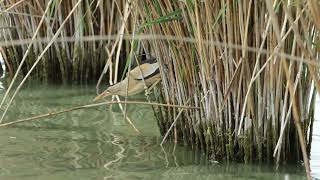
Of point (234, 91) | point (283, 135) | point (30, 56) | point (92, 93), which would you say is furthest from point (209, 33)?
point (30, 56)

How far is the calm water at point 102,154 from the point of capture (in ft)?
9.14

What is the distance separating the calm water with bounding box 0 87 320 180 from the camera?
2.79 metres

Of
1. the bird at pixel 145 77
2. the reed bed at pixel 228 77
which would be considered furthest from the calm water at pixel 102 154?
the bird at pixel 145 77

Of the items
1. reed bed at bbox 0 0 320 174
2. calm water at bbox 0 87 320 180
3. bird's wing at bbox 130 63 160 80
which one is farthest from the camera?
bird's wing at bbox 130 63 160 80

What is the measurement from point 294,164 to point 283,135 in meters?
0.16

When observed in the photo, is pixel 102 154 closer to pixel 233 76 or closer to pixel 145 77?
pixel 145 77

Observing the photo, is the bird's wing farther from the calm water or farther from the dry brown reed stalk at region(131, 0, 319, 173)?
the calm water

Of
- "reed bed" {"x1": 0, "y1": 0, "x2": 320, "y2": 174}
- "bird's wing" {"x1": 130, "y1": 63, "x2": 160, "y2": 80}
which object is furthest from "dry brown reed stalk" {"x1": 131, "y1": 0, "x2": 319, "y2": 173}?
"bird's wing" {"x1": 130, "y1": 63, "x2": 160, "y2": 80}

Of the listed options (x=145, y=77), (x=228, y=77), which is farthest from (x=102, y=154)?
(x=228, y=77)

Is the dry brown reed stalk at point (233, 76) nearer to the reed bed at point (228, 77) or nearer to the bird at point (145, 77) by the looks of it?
the reed bed at point (228, 77)

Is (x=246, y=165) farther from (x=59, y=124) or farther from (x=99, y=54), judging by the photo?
(x=99, y=54)

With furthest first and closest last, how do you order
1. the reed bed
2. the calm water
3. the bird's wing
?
the bird's wing → the calm water → the reed bed

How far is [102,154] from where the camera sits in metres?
3.08

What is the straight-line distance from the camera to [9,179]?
274 centimetres
